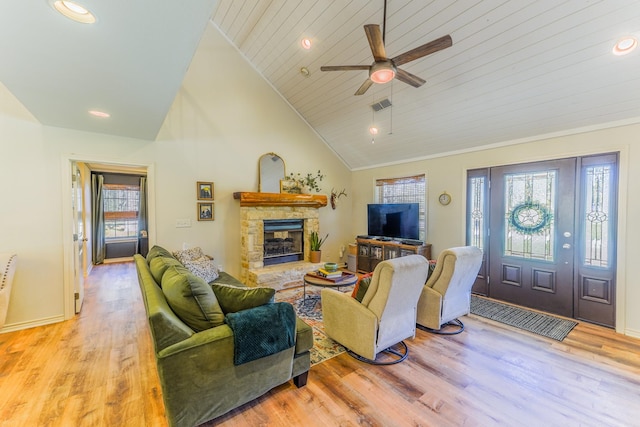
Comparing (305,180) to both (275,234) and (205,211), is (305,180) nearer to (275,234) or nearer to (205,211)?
(275,234)

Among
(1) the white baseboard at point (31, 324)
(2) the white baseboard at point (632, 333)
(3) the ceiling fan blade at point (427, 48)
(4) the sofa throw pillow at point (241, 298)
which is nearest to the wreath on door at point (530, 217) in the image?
(2) the white baseboard at point (632, 333)

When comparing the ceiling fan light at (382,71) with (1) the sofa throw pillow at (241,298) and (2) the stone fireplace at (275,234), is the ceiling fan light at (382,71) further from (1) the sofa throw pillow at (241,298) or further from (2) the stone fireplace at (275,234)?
(2) the stone fireplace at (275,234)

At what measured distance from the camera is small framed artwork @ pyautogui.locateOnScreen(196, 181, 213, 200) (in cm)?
442

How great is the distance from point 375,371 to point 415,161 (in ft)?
13.4

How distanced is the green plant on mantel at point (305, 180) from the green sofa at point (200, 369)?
3588 mm

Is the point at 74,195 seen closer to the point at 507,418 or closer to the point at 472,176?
the point at 507,418

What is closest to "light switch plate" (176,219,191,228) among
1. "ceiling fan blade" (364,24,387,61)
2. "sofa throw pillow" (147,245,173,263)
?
"sofa throw pillow" (147,245,173,263)

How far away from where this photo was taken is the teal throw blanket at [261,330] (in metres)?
1.76

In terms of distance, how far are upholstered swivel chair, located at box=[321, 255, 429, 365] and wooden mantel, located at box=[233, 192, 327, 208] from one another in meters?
2.42

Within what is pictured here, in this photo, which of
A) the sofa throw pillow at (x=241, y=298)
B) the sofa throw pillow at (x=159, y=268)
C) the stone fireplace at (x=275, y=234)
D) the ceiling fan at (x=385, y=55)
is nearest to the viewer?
the sofa throw pillow at (x=241, y=298)

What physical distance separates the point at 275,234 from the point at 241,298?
125 inches

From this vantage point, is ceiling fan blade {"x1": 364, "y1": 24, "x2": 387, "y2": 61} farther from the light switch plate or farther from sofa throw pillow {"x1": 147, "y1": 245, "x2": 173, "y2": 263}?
the light switch plate

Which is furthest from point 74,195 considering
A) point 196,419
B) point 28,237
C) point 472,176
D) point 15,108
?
point 472,176

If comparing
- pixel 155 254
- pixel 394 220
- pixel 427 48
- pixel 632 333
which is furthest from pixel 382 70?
pixel 632 333
